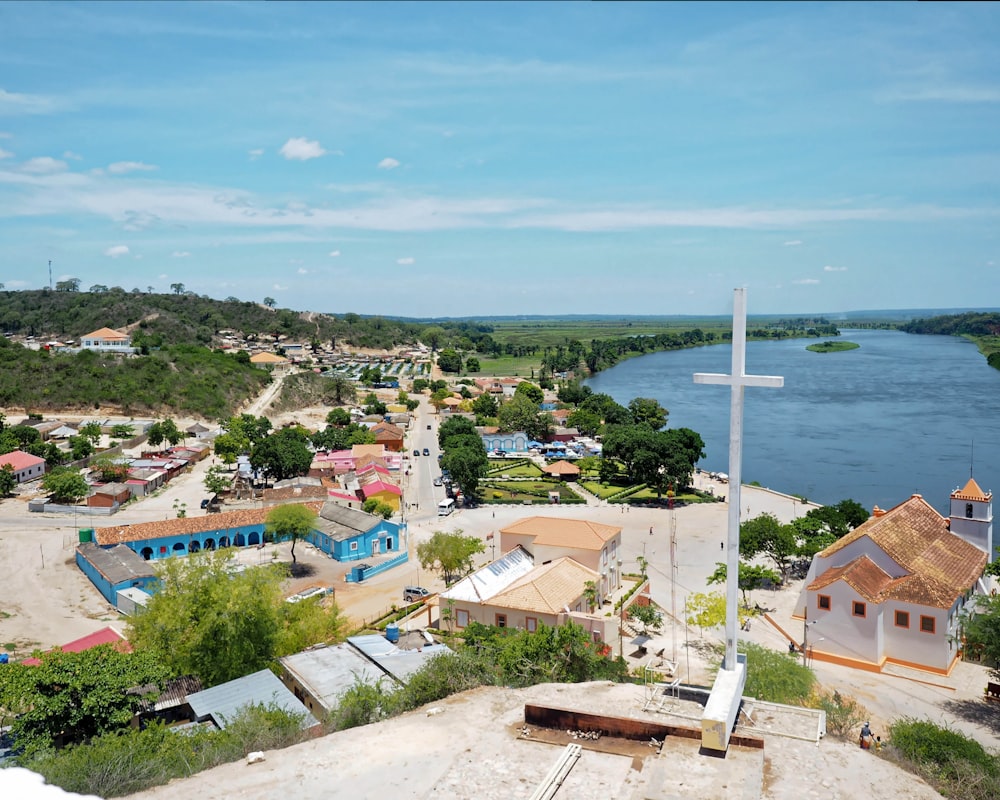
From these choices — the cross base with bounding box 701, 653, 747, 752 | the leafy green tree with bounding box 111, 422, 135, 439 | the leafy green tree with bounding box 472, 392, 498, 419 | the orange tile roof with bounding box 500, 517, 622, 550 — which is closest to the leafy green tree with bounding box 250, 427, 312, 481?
the leafy green tree with bounding box 111, 422, 135, 439

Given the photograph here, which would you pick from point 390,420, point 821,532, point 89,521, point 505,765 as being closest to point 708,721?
point 505,765

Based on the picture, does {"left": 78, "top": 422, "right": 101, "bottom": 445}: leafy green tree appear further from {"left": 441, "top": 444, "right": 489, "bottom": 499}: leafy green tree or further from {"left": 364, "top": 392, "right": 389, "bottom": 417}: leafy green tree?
{"left": 441, "top": 444, "right": 489, "bottom": 499}: leafy green tree

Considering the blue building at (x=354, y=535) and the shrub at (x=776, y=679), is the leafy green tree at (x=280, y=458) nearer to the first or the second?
the blue building at (x=354, y=535)

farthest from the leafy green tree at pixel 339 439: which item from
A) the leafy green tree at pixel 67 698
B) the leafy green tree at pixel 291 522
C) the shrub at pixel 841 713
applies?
the shrub at pixel 841 713

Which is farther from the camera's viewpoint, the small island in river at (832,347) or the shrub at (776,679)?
the small island in river at (832,347)

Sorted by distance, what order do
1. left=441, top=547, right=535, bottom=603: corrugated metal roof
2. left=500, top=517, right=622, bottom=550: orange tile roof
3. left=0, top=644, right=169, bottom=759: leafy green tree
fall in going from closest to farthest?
1. left=0, top=644, right=169, bottom=759: leafy green tree
2. left=441, top=547, right=535, bottom=603: corrugated metal roof
3. left=500, top=517, right=622, bottom=550: orange tile roof

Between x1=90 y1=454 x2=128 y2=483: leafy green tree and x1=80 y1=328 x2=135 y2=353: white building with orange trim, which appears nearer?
x1=90 y1=454 x2=128 y2=483: leafy green tree

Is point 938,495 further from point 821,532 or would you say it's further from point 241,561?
point 241,561
